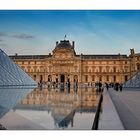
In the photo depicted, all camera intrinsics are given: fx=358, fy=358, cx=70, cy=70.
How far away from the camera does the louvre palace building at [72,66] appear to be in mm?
66750

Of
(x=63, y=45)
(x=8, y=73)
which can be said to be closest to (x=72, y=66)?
(x=63, y=45)

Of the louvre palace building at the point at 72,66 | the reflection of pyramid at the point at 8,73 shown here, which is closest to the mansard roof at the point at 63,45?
the louvre palace building at the point at 72,66

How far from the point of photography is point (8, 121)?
5742mm

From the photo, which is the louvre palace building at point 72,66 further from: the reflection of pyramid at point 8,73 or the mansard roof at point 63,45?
the reflection of pyramid at point 8,73

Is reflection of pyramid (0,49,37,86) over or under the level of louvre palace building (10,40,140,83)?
under

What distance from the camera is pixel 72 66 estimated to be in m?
68.1

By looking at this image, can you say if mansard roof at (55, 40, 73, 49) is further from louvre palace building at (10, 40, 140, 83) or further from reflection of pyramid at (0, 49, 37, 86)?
reflection of pyramid at (0, 49, 37, 86)

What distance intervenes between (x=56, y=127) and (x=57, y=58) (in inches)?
2452

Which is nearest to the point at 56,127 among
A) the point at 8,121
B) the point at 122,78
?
the point at 8,121

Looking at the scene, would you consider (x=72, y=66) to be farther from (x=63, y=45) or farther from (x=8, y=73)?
(x=8, y=73)

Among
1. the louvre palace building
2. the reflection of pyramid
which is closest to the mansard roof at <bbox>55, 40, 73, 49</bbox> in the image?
the louvre palace building

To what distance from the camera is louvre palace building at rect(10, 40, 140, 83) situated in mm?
66750
